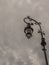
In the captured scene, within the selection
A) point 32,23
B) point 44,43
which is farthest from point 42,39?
point 32,23

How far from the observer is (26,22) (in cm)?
2081

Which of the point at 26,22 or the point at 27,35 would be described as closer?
the point at 27,35

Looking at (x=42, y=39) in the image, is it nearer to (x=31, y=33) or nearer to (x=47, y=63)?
(x=31, y=33)

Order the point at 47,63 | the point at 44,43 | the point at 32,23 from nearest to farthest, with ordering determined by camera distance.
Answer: the point at 47,63
the point at 44,43
the point at 32,23

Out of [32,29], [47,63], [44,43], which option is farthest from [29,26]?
[47,63]

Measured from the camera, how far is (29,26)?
19.8 m

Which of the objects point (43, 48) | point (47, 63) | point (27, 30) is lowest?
point (47, 63)

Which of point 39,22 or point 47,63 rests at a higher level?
point 39,22

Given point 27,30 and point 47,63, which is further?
point 27,30

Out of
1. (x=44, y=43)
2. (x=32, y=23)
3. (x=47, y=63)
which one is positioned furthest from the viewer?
(x=32, y=23)

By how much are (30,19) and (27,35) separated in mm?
1814

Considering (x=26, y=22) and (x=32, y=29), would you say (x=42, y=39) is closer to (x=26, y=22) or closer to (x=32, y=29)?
(x=32, y=29)

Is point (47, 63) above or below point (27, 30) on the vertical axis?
below

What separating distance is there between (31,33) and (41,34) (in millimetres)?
730
